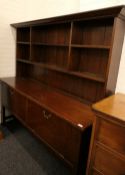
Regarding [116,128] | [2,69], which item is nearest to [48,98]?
[116,128]

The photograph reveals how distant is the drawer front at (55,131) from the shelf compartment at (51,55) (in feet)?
2.42

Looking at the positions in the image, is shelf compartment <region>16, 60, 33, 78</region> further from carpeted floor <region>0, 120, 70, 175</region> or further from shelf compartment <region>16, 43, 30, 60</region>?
carpeted floor <region>0, 120, 70, 175</region>

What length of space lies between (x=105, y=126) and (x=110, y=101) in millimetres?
304

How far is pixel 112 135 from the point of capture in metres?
Result: 0.99

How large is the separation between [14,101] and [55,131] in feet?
3.04

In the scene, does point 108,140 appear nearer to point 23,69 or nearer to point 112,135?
point 112,135

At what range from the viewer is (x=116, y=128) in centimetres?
96

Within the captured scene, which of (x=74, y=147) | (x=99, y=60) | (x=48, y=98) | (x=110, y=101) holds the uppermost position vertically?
(x=99, y=60)

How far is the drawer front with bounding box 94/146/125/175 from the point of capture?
1.00m

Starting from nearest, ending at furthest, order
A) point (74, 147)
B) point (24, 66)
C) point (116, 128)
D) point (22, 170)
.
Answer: point (116, 128) → point (74, 147) → point (22, 170) → point (24, 66)

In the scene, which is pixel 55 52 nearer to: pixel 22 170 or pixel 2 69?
pixel 2 69

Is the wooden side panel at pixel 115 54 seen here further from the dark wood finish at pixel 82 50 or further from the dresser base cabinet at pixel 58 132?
the dresser base cabinet at pixel 58 132

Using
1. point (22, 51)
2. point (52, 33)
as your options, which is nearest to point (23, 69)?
point (22, 51)

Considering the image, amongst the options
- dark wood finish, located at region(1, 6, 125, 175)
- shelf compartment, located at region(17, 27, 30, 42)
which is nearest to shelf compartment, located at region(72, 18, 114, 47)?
dark wood finish, located at region(1, 6, 125, 175)
